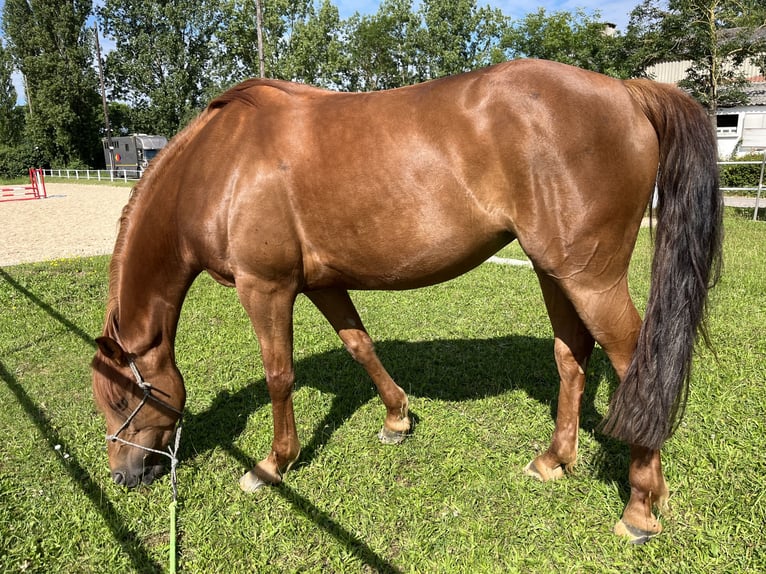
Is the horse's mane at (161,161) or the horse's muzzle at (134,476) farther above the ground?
the horse's mane at (161,161)

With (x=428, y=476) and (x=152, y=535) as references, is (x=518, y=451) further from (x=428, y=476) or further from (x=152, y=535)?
(x=152, y=535)

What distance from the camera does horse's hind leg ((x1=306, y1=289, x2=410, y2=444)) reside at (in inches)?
128

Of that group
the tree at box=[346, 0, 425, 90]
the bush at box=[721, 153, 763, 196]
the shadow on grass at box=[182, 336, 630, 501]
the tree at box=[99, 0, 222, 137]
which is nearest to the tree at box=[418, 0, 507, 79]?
the tree at box=[346, 0, 425, 90]

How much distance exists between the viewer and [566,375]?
2783 mm

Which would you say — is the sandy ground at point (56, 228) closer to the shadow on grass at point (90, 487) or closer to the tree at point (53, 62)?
the shadow on grass at point (90, 487)

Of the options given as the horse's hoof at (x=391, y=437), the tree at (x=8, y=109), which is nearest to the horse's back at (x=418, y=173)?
the horse's hoof at (x=391, y=437)

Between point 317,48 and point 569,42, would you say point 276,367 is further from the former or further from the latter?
point 317,48

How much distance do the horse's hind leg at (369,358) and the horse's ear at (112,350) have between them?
1160 millimetres

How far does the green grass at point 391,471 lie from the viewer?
7.57 feet

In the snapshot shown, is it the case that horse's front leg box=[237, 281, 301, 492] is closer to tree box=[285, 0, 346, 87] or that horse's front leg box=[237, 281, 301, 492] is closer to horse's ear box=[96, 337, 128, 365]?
horse's ear box=[96, 337, 128, 365]

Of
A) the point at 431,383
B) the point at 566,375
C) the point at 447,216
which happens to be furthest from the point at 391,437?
the point at 447,216

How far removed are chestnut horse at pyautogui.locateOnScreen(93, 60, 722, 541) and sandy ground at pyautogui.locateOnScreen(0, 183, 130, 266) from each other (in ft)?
24.6

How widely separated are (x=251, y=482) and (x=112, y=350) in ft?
3.57

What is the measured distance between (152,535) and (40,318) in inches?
169
